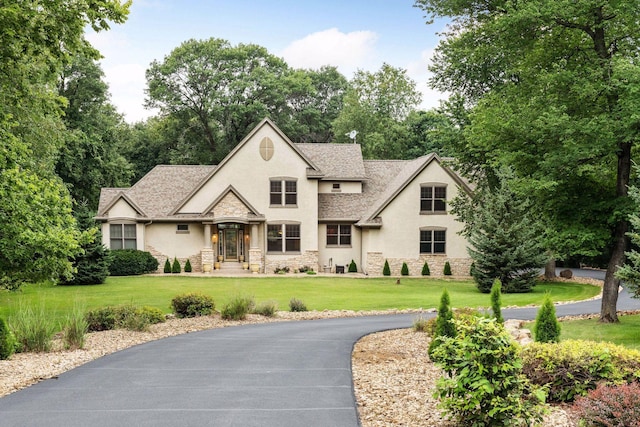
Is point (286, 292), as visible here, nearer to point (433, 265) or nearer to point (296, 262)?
point (296, 262)

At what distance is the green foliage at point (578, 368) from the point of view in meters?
7.74

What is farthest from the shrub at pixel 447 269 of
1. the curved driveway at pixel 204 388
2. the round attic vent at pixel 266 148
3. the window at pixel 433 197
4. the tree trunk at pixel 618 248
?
the curved driveway at pixel 204 388

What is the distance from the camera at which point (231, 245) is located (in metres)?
35.3

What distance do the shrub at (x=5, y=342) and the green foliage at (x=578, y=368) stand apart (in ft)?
31.7

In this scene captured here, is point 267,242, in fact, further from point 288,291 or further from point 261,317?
point 261,317

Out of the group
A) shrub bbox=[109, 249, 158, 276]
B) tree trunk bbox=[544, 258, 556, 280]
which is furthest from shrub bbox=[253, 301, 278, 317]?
tree trunk bbox=[544, 258, 556, 280]

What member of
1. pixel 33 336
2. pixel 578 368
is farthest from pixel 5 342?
pixel 578 368

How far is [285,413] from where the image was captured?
289 inches

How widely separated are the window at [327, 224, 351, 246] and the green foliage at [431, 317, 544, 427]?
2954 centimetres

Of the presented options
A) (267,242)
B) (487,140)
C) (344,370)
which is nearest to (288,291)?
(267,242)

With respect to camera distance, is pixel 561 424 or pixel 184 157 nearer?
pixel 561 424

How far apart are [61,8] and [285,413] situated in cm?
991

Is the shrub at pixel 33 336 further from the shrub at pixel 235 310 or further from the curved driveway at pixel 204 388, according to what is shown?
the shrub at pixel 235 310

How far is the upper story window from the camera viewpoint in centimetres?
3509
